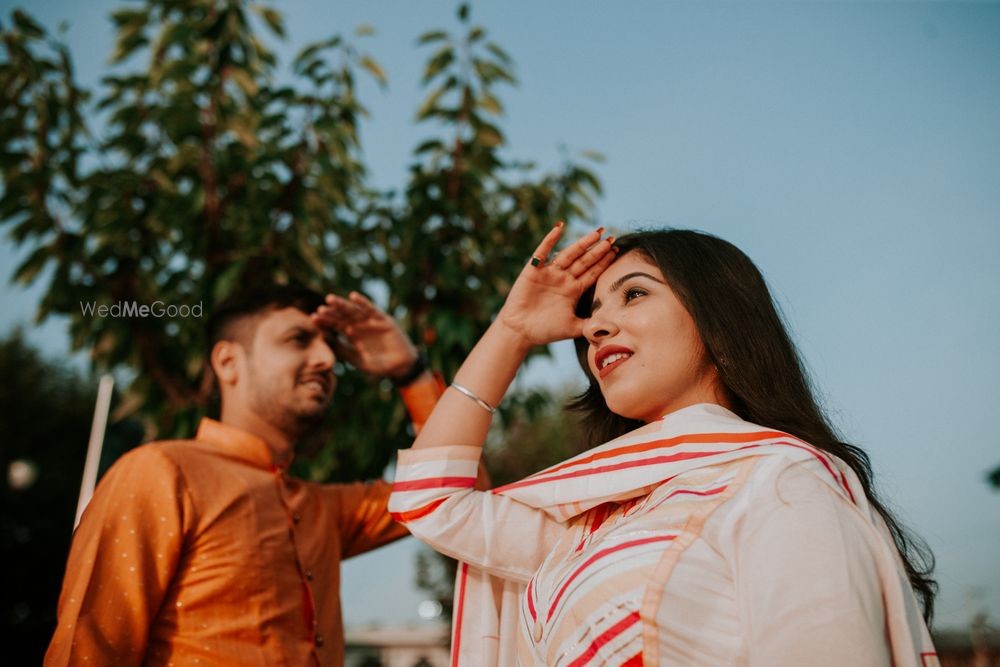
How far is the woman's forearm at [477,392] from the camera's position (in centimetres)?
217

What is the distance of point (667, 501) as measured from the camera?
1.67m

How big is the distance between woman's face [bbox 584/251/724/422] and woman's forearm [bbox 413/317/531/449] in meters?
0.32

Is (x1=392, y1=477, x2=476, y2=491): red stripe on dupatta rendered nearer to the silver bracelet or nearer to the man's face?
the silver bracelet

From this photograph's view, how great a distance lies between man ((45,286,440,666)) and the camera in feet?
7.09

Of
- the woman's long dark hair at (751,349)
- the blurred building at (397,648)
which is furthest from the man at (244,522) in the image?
the blurred building at (397,648)

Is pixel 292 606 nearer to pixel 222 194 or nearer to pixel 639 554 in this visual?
pixel 639 554

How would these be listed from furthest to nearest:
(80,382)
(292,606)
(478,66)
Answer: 1. (80,382)
2. (478,66)
3. (292,606)

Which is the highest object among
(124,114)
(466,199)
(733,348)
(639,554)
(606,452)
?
(124,114)

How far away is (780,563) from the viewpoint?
1.32 m

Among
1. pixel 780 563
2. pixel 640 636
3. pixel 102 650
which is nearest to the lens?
pixel 780 563

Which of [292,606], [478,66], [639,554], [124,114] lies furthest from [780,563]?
[124,114]

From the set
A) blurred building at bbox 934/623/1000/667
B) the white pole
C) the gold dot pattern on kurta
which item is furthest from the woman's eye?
blurred building at bbox 934/623/1000/667

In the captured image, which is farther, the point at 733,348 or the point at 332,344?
the point at 332,344

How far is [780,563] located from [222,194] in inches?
129
